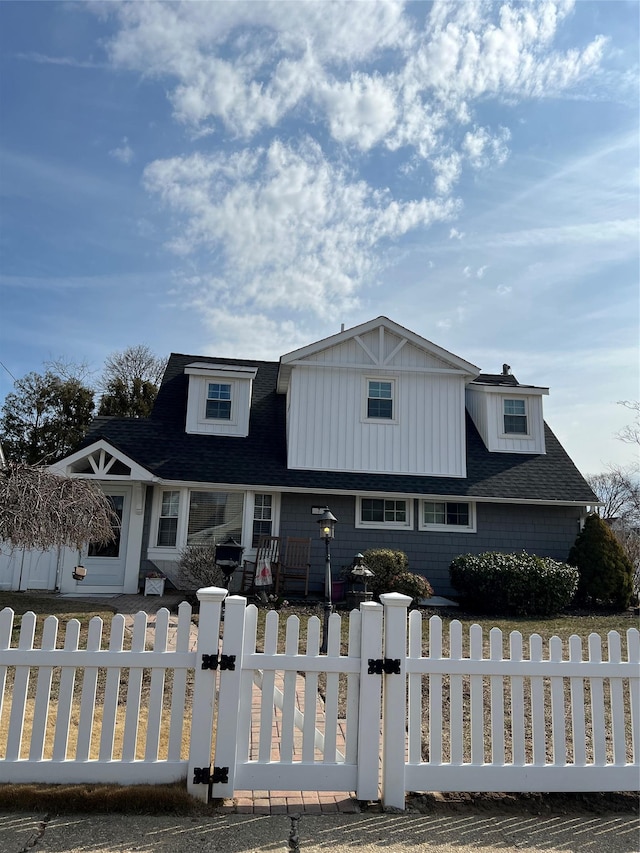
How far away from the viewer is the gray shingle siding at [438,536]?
13.4m

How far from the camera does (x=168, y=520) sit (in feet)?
44.2

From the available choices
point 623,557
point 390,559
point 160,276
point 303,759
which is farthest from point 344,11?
point 623,557

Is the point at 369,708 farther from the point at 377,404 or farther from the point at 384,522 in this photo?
the point at 377,404

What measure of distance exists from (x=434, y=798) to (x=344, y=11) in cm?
879

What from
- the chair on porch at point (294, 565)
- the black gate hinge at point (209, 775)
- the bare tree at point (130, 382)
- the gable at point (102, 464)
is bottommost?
the black gate hinge at point (209, 775)

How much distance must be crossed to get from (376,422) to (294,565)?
161 inches

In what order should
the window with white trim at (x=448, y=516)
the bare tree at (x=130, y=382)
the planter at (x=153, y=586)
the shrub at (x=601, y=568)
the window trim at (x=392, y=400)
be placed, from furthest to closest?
the bare tree at (x=130, y=382)
the window trim at (x=392, y=400)
the window with white trim at (x=448, y=516)
the shrub at (x=601, y=568)
the planter at (x=153, y=586)

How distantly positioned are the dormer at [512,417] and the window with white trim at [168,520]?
8.39 metres

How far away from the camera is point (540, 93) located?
311 inches

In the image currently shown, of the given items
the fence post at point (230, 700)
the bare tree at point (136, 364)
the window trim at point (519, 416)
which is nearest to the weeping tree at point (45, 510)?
the fence post at point (230, 700)

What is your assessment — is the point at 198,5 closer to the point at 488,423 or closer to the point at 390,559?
the point at 390,559

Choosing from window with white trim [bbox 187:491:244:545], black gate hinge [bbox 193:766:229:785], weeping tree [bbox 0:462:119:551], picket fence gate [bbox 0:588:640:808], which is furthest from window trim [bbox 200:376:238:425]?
black gate hinge [bbox 193:766:229:785]

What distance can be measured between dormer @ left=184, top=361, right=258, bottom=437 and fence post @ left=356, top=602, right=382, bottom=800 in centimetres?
1144

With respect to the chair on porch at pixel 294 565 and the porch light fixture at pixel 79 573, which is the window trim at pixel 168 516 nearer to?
the porch light fixture at pixel 79 573
